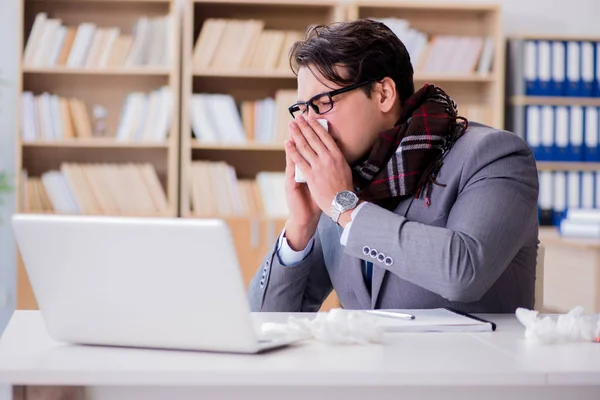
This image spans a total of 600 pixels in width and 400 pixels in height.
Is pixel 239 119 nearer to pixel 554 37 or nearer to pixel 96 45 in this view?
pixel 96 45

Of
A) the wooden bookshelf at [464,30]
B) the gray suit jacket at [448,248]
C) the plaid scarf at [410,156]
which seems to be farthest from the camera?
the wooden bookshelf at [464,30]

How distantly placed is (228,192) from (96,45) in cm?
96

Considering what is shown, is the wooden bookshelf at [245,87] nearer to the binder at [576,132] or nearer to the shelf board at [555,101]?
the shelf board at [555,101]

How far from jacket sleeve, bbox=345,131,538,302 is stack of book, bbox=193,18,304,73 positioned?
2.63 m

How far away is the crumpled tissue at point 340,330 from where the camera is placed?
3.70ft

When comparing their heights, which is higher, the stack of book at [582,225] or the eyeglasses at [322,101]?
the eyeglasses at [322,101]

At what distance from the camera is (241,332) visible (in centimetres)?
102

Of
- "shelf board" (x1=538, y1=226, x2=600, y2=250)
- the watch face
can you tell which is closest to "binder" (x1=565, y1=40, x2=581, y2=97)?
"shelf board" (x1=538, y1=226, x2=600, y2=250)

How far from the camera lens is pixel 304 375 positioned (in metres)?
0.94

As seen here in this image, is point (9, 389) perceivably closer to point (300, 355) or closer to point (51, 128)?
point (300, 355)

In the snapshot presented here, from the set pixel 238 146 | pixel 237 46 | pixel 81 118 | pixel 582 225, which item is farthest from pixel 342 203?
pixel 81 118

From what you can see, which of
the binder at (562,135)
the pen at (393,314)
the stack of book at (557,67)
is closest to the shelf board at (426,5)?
the stack of book at (557,67)

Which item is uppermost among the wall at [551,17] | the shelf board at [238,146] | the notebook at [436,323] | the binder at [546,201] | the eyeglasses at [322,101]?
the wall at [551,17]

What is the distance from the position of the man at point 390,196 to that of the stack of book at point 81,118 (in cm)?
236
